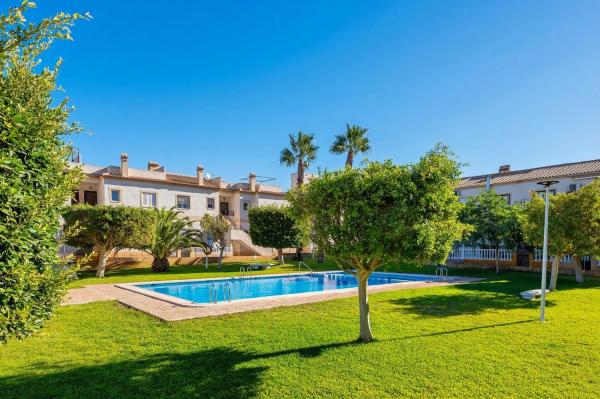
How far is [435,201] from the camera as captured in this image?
7113 millimetres

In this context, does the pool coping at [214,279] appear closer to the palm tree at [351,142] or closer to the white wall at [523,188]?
the white wall at [523,188]

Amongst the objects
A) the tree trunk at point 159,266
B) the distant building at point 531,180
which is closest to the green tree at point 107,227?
the tree trunk at point 159,266

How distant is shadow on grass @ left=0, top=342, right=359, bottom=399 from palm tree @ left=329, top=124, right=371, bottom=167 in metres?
31.5

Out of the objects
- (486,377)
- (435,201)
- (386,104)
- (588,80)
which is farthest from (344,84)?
(486,377)

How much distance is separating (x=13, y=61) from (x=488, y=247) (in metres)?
31.4

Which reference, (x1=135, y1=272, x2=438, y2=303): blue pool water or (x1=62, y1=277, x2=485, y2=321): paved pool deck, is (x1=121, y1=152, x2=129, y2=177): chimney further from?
(x1=62, y1=277, x2=485, y2=321): paved pool deck

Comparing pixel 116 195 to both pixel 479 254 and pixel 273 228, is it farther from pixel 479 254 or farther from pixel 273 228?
pixel 479 254

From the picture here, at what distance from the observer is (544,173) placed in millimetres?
30703

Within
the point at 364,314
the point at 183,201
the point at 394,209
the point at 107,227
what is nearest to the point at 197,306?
the point at 364,314

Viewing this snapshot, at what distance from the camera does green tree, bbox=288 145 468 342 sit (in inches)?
272

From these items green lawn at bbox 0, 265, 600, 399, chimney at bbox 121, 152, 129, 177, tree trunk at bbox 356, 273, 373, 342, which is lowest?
green lawn at bbox 0, 265, 600, 399

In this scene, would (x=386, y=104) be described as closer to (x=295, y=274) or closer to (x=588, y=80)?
(x=588, y=80)

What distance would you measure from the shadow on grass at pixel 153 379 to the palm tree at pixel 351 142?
31.5 metres

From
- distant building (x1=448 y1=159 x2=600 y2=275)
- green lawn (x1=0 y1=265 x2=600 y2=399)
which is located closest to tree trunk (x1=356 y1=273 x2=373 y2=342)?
green lawn (x1=0 y1=265 x2=600 y2=399)
